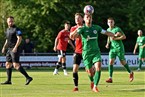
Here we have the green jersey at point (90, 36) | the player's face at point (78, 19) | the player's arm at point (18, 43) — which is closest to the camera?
the green jersey at point (90, 36)

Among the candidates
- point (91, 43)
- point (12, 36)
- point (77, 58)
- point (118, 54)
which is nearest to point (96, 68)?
point (91, 43)

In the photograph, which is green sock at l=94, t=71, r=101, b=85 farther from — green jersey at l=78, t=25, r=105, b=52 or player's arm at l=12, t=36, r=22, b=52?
player's arm at l=12, t=36, r=22, b=52

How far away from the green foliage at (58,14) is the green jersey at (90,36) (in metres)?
30.9

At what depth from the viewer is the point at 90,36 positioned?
1486 centimetres

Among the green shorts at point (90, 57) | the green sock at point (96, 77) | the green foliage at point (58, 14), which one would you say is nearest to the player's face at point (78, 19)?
the green shorts at point (90, 57)

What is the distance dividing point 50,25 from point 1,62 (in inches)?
515

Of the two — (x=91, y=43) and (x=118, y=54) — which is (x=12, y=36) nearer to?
(x=91, y=43)

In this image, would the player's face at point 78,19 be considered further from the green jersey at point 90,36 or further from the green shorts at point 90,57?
the green shorts at point 90,57

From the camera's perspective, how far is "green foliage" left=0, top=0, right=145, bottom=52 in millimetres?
46406

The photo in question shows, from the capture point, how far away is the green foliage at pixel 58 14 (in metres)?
46.4

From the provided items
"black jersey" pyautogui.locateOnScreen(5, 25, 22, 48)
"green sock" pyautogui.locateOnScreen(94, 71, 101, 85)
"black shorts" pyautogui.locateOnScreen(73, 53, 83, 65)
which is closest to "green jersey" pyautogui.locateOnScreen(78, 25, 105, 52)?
"green sock" pyautogui.locateOnScreen(94, 71, 101, 85)

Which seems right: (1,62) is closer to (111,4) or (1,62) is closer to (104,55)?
(104,55)

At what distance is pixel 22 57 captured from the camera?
35312mm

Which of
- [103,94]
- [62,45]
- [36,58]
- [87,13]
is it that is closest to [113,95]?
[103,94]
